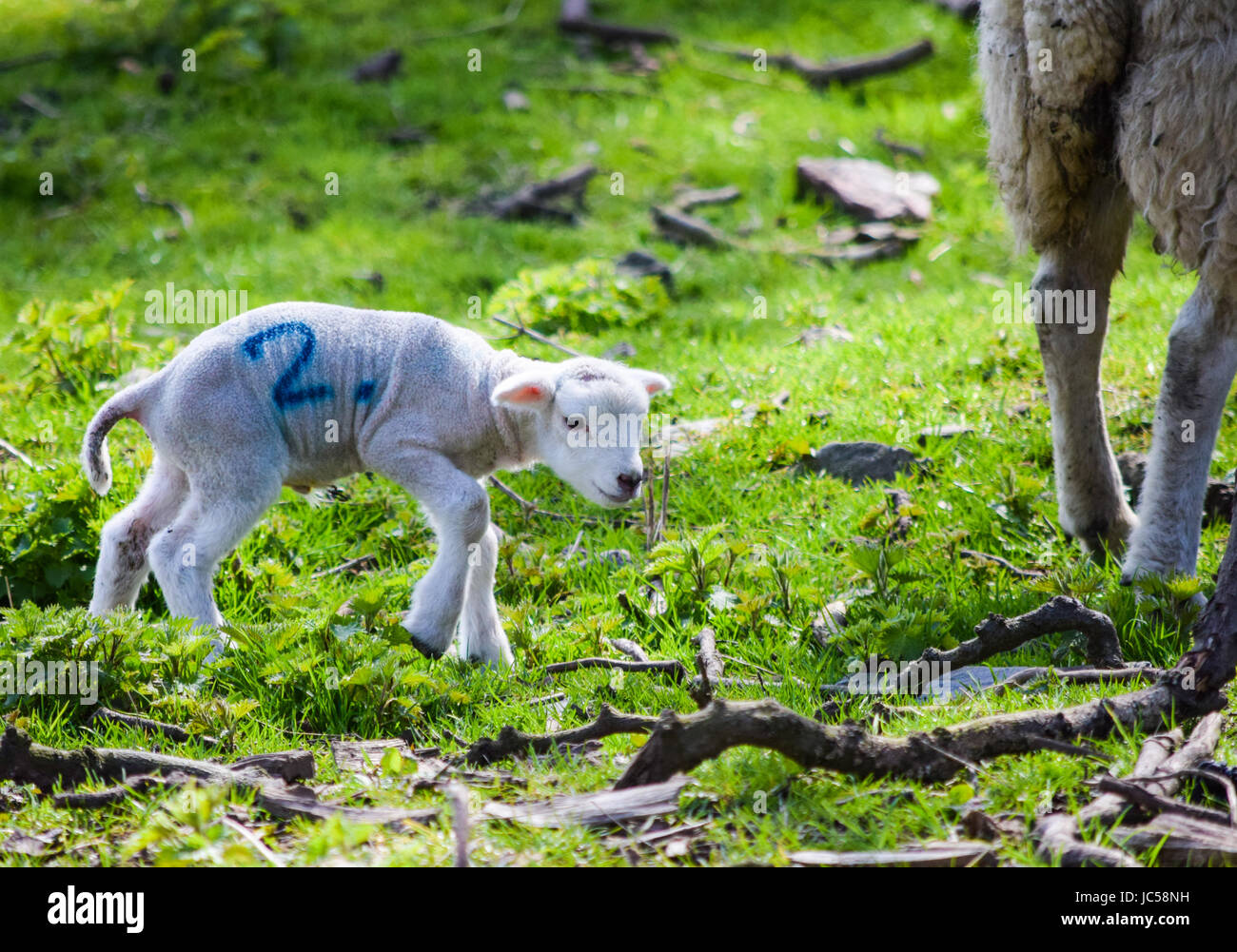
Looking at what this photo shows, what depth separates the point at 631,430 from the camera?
369cm

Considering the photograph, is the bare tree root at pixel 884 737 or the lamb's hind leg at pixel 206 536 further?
the lamb's hind leg at pixel 206 536

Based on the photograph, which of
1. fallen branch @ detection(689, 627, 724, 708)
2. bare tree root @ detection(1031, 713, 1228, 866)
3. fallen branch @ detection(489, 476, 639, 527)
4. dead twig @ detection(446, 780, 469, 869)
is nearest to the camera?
dead twig @ detection(446, 780, 469, 869)

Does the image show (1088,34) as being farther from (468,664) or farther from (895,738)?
(468,664)

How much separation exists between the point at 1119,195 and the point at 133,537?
3.36 metres

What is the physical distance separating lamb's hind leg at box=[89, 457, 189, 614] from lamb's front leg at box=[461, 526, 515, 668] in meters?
0.97

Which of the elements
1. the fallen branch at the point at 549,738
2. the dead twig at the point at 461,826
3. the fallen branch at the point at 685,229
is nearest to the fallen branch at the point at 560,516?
the fallen branch at the point at 549,738

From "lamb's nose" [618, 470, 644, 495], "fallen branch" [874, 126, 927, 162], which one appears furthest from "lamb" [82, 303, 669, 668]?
"fallen branch" [874, 126, 927, 162]

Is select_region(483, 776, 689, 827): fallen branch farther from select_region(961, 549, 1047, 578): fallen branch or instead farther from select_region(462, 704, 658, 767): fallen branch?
select_region(961, 549, 1047, 578): fallen branch

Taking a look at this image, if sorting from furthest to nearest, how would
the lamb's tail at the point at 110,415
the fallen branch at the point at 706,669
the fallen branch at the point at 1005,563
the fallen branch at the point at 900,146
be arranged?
the fallen branch at the point at 900,146 < the fallen branch at the point at 1005,563 < the lamb's tail at the point at 110,415 < the fallen branch at the point at 706,669

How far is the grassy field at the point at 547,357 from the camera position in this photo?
299 centimetres

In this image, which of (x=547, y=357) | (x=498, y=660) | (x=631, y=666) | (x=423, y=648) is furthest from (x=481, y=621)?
(x=547, y=357)

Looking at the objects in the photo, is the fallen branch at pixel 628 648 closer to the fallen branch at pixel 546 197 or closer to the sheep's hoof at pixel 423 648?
the sheep's hoof at pixel 423 648

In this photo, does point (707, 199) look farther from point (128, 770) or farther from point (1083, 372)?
point (128, 770)

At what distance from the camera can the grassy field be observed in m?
2.99
